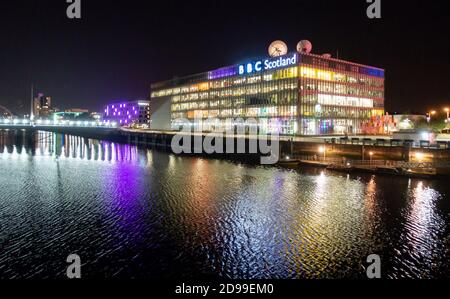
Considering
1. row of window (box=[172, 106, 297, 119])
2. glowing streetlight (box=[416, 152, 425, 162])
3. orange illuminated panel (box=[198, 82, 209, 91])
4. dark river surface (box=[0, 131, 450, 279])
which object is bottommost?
dark river surface (box=[0, 131, 450, 279])

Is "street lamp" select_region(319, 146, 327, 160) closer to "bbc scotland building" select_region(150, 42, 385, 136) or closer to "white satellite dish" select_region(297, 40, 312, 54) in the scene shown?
"bbc scotland building" select_region(150, 42, 385, 136)

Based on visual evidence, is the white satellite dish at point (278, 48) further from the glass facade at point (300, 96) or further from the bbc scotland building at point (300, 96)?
the glass facade at point (300, 96)

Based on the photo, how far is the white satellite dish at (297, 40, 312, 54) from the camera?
366 feet

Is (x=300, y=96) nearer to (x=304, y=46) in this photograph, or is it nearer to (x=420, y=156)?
(x=304, y=46)

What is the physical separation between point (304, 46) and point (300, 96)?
15.0 meters

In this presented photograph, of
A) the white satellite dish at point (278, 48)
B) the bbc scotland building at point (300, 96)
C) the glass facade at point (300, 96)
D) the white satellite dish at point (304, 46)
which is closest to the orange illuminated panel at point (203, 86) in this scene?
Result: the bbc scotland building at point (300, 96)

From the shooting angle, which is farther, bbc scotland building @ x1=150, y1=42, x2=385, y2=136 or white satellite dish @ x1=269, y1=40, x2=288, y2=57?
white satellite dish @ x1=269, y1=40, x2=288, y2=57

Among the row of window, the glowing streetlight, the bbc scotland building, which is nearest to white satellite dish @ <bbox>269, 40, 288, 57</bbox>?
the bbc scotland building

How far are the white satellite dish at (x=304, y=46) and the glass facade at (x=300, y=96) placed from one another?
224cm

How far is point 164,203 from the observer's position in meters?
36.9

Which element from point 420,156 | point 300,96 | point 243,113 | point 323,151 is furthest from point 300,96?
point 420,156

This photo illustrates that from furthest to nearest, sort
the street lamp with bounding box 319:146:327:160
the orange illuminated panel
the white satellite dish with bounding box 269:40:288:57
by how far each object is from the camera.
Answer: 1. the orange illuminated panel
2. the white satellite dish with bounding box 269:40:288:57
3. the street lamp with bounding box 319:146:327:160
